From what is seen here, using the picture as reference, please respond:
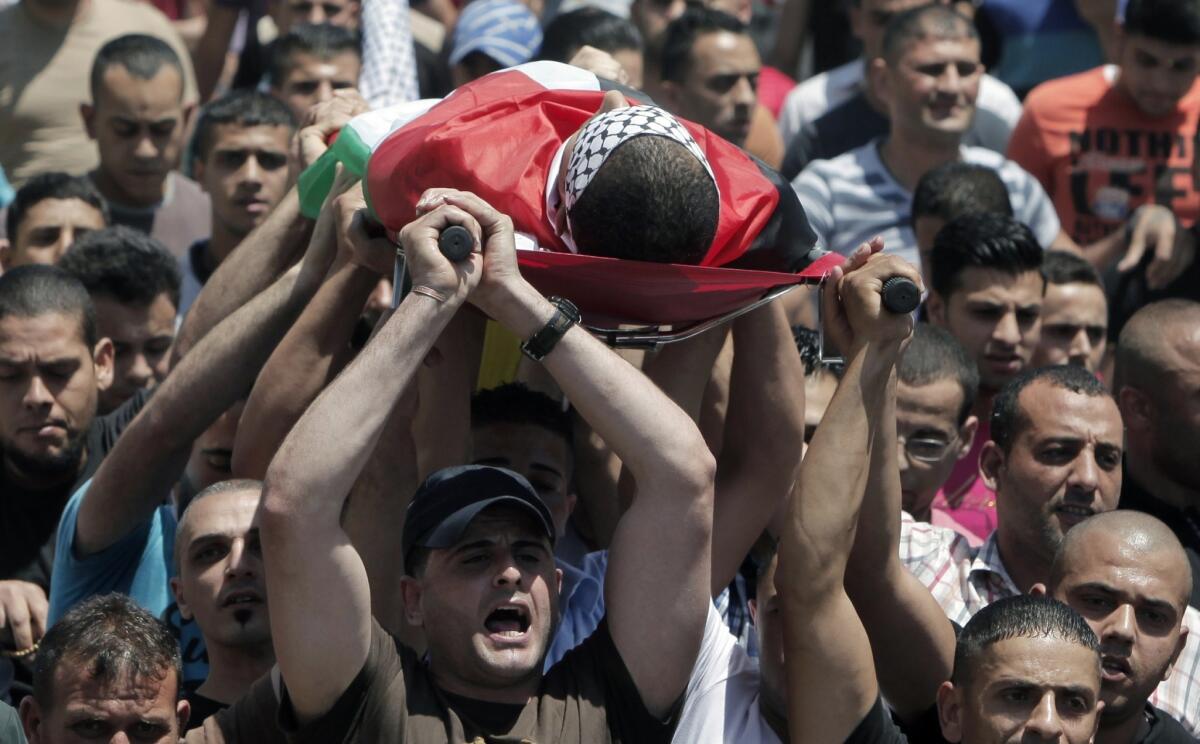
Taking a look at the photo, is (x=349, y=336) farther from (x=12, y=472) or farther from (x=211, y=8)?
(x=211, y=8)

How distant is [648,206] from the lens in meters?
4.14

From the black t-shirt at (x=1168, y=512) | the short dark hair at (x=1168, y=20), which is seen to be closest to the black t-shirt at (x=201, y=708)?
the black t-shirt at (x=1168, y=512)

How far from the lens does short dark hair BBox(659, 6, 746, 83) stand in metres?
7.91

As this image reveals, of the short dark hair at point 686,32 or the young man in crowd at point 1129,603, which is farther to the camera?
the short dark hair at point 686,32

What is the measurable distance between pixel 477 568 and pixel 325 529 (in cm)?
40

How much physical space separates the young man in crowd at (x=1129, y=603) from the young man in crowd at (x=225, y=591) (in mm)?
1859

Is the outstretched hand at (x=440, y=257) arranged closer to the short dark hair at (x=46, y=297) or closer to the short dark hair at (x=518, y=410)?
the short dark hair at (x=518, y=410)

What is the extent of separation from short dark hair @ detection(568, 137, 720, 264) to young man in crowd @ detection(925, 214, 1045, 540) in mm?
2519

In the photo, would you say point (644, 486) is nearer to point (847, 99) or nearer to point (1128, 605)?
point (1128, 605)

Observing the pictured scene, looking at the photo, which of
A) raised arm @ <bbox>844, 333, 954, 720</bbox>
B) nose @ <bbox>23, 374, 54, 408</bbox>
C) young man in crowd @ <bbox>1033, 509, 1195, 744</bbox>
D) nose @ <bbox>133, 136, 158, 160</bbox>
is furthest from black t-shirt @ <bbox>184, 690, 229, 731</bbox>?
nose @ <bbox>133, 136, 158, 160</bbox>

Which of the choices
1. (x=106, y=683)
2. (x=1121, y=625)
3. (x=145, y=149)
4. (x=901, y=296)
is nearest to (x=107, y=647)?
(x=106, y=683)

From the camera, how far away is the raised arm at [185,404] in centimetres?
514

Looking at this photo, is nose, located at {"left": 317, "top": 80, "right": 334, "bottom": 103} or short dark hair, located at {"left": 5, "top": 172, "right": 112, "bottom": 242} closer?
short dark hair, located at {"left": 5, "top": 172, "right": 112, "bottom": 242}

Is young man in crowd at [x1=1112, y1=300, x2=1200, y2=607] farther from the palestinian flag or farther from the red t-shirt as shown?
the palestinian flag
